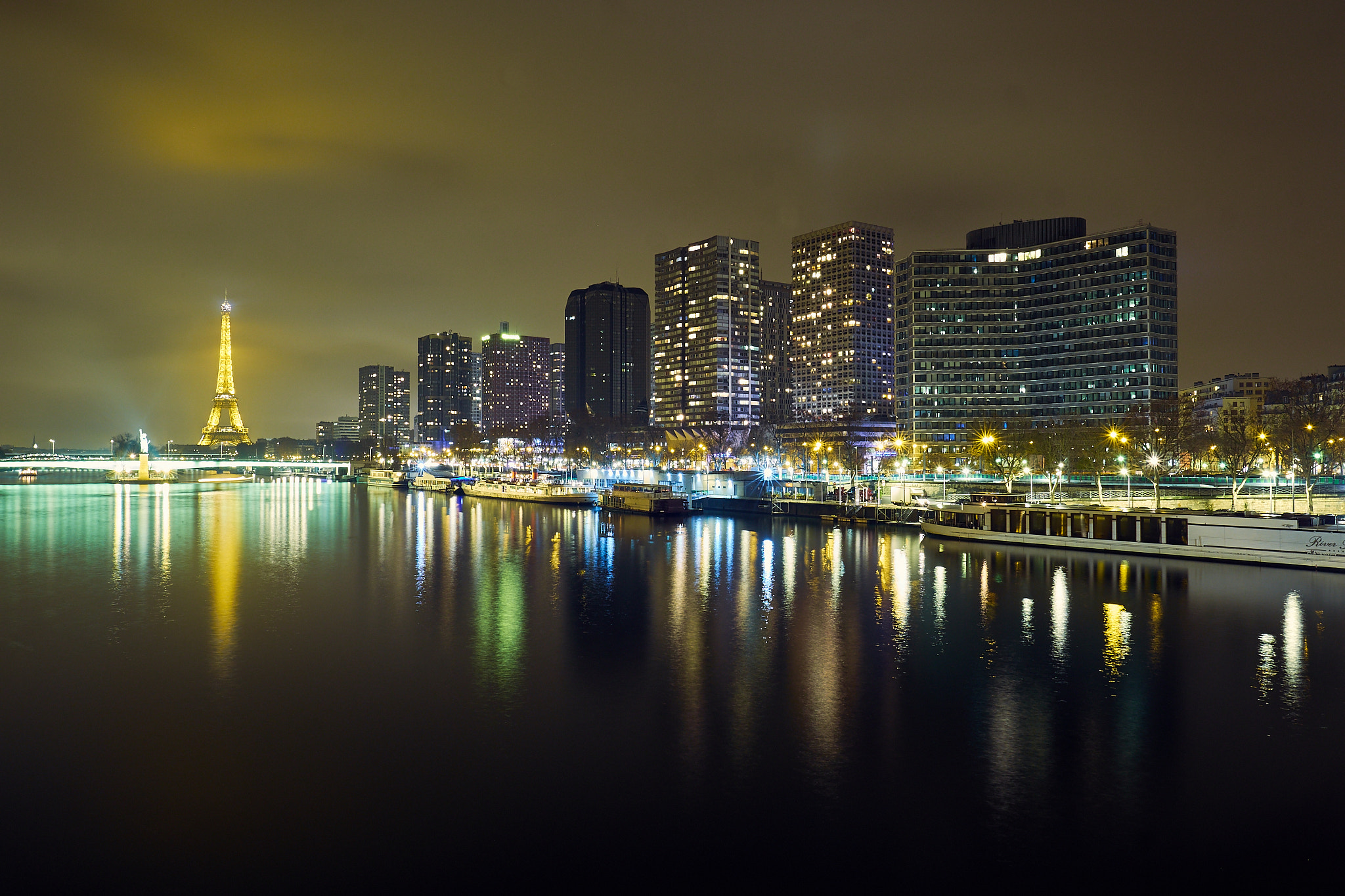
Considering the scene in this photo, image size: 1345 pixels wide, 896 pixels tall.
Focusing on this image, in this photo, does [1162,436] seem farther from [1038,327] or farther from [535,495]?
[535,495]

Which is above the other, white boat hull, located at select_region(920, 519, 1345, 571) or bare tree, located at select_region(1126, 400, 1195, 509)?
bare tree, located at select_region(1126, 400, 1195, 509)

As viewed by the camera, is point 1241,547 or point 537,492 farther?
point 537,492

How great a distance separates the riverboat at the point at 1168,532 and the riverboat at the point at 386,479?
117447 mm

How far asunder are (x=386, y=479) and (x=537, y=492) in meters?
69.8

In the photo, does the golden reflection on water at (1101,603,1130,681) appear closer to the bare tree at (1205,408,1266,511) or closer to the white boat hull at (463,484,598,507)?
the bare tree at (1205,408,1266,511)

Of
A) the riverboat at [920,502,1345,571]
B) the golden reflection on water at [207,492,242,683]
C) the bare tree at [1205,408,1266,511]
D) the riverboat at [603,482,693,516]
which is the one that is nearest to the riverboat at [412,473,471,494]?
the riverboat at [603,482,693,516]

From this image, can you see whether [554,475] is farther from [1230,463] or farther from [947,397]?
[1230,463]

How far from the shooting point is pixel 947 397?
474 feet

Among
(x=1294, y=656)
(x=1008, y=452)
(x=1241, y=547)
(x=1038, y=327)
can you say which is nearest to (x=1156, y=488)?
(x=1241, y=547)

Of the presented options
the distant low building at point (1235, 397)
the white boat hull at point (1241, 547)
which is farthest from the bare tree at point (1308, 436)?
the distant low building at point (1235, 397)

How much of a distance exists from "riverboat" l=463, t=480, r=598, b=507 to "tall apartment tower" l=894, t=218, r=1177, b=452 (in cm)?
6128

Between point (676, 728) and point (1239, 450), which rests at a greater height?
point (1239, 450)

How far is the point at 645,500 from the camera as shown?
86.5 meters

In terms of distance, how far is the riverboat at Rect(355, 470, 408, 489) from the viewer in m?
156
